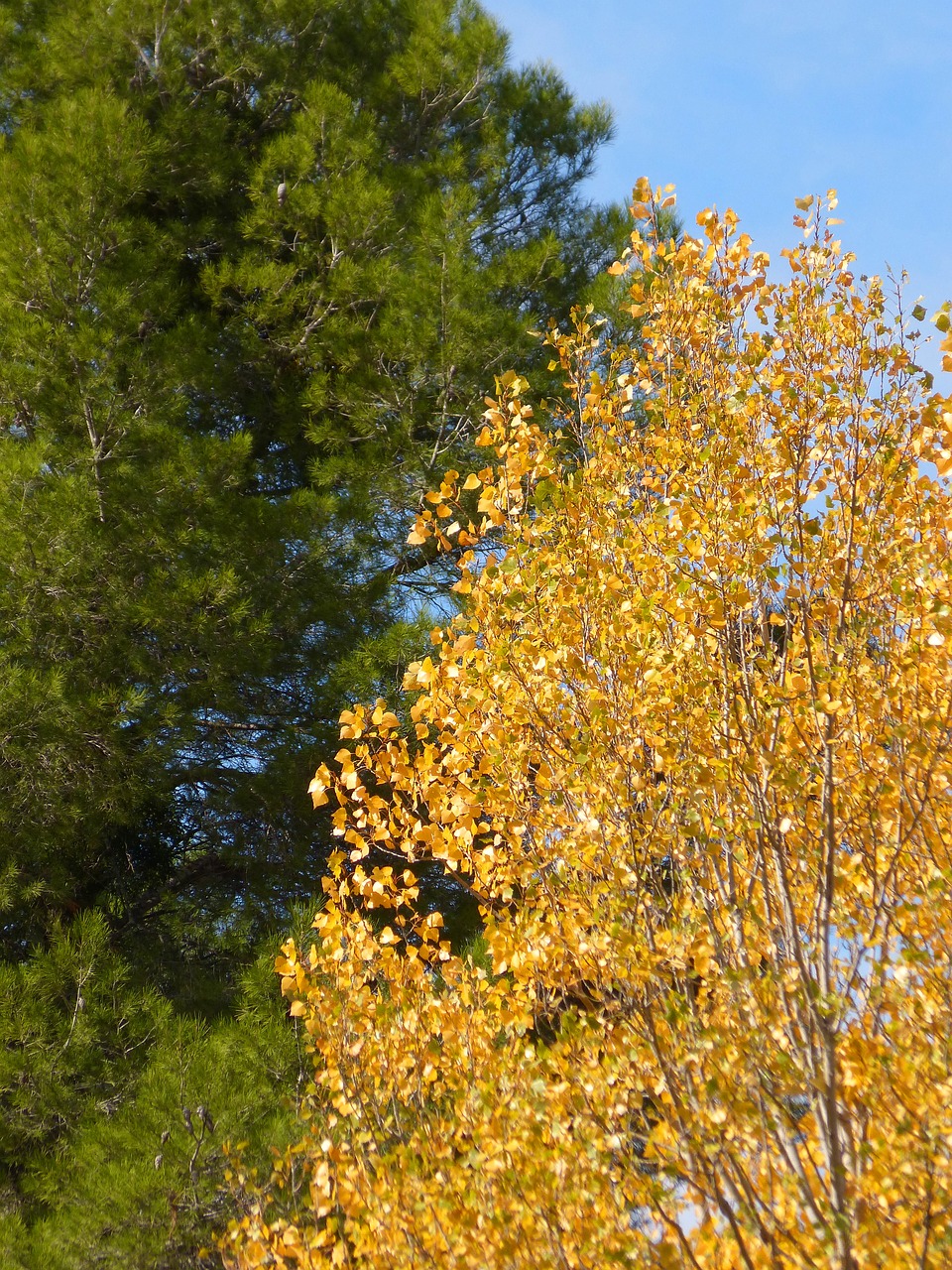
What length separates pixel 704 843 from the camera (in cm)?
225

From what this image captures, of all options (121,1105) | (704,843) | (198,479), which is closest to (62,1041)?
(121,1105)

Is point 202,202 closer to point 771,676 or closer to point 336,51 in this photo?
point 336,51

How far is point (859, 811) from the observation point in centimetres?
254

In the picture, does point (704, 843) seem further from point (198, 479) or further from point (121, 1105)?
point (198, 479)

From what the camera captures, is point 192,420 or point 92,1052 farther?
point 192,420

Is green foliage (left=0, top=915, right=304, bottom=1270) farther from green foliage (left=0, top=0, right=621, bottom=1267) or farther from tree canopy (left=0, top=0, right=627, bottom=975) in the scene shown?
tree canopy (left=0, top=0, right=627, bottom=975)

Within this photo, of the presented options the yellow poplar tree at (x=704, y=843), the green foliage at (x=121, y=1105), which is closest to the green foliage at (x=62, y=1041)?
the green foliage at (x=121, y=1105)

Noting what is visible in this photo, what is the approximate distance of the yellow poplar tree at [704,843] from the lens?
2.15 metres

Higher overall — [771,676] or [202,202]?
[202,202]

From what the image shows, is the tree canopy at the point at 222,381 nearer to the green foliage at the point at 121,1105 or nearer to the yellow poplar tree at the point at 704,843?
the green foliage at the point at 121,1105

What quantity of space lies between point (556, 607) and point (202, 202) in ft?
19.2

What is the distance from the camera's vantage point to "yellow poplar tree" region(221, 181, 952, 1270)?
215 cm

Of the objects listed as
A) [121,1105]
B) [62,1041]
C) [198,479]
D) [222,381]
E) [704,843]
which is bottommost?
[121,1105]

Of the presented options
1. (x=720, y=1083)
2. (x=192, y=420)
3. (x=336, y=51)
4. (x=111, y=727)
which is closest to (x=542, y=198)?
(x=336, y=51)
